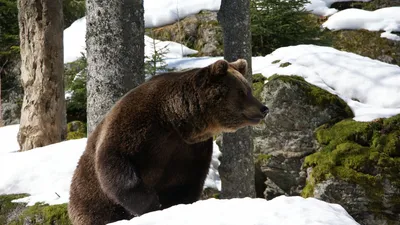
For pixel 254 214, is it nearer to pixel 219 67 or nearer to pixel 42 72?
pixel 219 67

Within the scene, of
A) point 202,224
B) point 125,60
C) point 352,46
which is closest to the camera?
point 202,224

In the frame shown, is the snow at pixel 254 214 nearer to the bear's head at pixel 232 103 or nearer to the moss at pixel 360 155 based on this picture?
the bear's head at pixel 232 103

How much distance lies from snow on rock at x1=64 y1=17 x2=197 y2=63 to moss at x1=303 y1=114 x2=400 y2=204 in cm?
679

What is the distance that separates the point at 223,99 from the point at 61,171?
3.12 meters

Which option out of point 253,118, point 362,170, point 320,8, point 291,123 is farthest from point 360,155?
point 320,8

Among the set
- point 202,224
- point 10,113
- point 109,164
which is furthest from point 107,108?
point 10,113

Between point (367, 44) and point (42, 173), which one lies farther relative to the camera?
point (367, 44)

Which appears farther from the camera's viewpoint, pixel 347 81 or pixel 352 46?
pixel 352 46

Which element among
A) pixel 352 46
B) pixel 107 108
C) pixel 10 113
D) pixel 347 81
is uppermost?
pixel 107 108

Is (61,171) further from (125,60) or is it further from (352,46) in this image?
(352,46)

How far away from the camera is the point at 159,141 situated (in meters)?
3.67

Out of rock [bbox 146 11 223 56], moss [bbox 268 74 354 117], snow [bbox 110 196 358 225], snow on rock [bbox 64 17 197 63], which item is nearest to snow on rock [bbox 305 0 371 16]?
rock [bbox 146 11 223 56]

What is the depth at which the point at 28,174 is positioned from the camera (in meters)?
6.30

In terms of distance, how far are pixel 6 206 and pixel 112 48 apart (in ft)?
7.20
